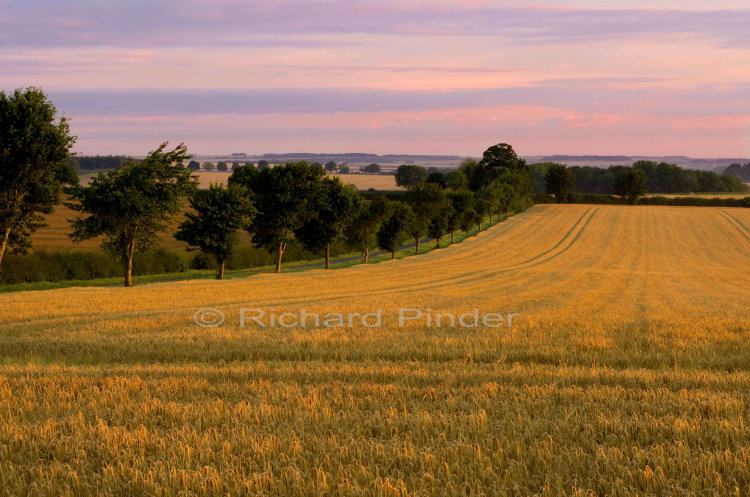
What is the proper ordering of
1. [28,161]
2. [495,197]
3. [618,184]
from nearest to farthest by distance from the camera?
[28,161], [495,197], [618,184]

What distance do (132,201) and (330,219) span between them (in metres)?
22.3

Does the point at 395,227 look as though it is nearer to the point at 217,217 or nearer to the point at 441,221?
the point at 441,221

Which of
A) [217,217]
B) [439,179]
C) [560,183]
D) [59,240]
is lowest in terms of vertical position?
[59,240]

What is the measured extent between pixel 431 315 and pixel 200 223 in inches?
1486

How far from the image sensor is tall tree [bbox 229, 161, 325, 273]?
55.4 meters

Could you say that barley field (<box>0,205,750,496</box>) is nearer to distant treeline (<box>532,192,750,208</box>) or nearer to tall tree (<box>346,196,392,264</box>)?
tall tree (<box>346,196,392,264</box>)

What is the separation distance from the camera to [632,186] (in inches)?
5527

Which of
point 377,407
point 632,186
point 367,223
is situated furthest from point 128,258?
point 632,186

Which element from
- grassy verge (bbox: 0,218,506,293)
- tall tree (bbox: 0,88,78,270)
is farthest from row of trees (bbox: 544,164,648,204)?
tall tree (bbox: 0,88,78,270)

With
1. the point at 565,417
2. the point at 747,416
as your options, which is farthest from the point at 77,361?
the point at 747,416

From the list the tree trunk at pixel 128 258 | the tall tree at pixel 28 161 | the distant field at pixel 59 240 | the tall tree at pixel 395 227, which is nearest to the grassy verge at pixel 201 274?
the tall tree at pixel 395 227

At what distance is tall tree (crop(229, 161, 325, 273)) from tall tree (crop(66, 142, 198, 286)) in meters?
9.09

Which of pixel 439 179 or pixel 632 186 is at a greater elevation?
pixel 439 179

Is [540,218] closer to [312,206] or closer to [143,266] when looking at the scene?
[312,206]
